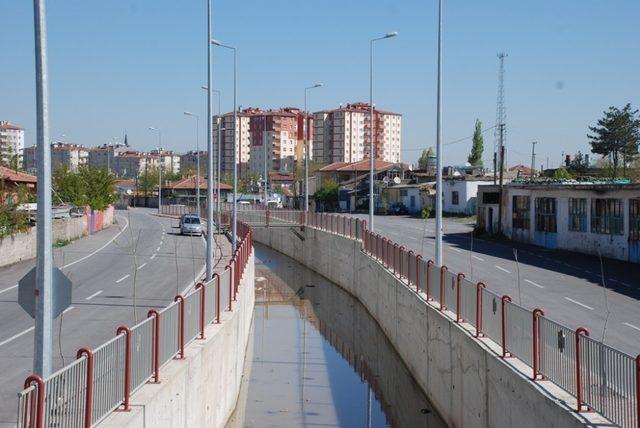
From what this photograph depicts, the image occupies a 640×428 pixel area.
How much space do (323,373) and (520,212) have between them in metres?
27.6

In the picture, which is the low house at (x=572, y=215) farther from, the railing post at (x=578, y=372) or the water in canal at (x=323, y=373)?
the railing post at (x=578, y=372)

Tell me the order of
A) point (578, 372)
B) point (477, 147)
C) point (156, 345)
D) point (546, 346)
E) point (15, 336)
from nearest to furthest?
1. point (578, 372)
2. point (156, 345)
3. point (546, 346)
4. point (15, 336)
5. point (477, 147)

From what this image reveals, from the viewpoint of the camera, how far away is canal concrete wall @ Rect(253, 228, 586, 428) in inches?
454

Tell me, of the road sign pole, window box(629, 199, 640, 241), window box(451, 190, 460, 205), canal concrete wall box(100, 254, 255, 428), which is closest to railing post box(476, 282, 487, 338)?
canal concrete wall box(100, 254, 255, 428)

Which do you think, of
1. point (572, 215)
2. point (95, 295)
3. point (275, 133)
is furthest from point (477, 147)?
point (95, 295)

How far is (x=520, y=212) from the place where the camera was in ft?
157

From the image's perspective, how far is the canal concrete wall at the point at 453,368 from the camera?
1154 cm

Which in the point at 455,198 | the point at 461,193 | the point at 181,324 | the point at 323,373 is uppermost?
the point at 461,193

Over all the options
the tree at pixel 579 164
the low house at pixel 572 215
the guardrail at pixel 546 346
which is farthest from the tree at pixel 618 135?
the guardrail at pixel 546 346

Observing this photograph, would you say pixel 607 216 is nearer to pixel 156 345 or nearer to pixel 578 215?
pixel 578 215

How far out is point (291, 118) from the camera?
199m

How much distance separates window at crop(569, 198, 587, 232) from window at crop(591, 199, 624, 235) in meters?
0.85

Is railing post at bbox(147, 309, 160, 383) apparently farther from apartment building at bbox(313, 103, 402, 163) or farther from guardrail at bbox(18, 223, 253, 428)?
apartment building at bbox(313, 103, 402, 163)

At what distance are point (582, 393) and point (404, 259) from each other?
598 inches
